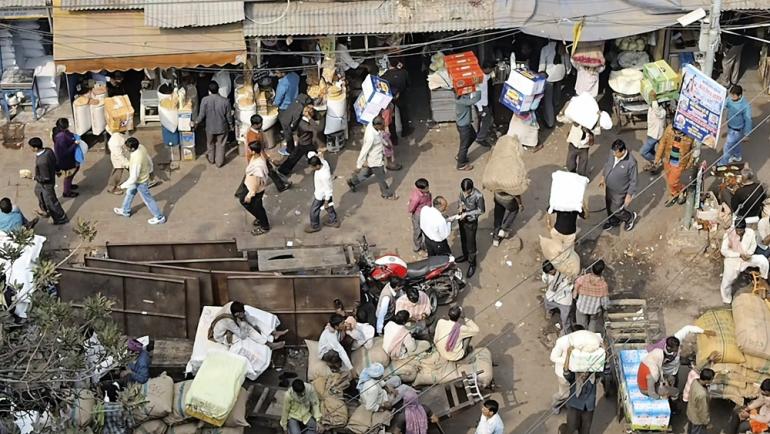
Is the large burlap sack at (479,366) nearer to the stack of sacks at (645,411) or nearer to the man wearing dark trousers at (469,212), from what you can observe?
the stack of sacks at (645,411)

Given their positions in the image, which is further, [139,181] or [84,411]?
[139,181]

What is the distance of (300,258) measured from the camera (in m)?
17.9

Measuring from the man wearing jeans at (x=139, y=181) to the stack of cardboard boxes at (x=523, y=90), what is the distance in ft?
17.8

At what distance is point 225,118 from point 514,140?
446 cm

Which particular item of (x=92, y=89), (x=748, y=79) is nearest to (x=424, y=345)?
(x=92, y=89)

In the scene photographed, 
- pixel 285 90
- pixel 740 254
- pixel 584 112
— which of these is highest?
pixel 584 112

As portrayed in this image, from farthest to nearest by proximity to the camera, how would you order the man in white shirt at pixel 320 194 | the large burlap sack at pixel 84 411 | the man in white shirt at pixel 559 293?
the man in white shirt at pixel 320 194 → the man in white shirt at pixel 559 293 → the large burlap sack at pixel 84 411

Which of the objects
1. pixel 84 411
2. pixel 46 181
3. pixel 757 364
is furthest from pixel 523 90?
pixel 84 411

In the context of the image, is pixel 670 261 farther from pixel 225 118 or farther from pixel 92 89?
pixel 92 89

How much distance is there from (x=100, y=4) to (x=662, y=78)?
834 centimetres

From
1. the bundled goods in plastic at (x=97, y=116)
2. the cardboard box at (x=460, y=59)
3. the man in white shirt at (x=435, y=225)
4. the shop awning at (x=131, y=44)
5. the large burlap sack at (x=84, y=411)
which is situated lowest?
the large burlap sack at (x=84, y=411)

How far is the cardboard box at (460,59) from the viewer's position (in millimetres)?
20438

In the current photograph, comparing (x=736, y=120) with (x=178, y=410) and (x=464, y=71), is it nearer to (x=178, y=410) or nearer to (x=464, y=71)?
(x=464, y=71)

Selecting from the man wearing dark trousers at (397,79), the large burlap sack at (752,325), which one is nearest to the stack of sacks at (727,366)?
the large burlap sack at (752,325)
